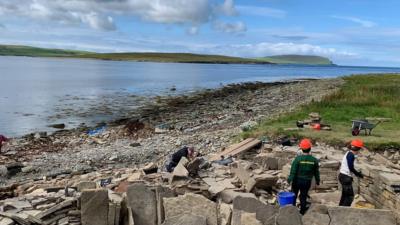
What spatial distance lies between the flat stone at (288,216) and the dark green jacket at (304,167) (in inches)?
47.9

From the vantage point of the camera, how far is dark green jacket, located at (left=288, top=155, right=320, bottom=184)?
11570mm

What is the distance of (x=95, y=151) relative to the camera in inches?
946

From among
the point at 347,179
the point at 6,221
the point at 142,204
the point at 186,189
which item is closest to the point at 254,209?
the point at 186,189

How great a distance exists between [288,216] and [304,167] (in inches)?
59.4

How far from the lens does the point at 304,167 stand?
457 inches

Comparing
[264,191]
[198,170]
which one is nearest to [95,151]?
[198,170]

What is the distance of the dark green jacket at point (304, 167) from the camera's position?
11.6 m

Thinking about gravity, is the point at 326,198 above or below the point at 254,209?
below

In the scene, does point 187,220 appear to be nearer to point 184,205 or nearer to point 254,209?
point 184,205

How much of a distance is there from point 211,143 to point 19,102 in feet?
115

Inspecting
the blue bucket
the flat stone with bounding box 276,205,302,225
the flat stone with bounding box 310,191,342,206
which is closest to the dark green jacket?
the blue bucket

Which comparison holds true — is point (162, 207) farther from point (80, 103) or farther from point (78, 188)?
point (80, 103)

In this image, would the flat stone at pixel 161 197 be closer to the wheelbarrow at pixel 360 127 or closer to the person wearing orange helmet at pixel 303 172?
the person wearing orange helmet at pixel 303 172

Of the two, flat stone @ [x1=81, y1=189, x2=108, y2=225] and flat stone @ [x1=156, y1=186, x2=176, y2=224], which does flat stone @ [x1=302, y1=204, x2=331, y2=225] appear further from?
flat stone @ [x1=81, y1=189, x2=108, y2=225]
